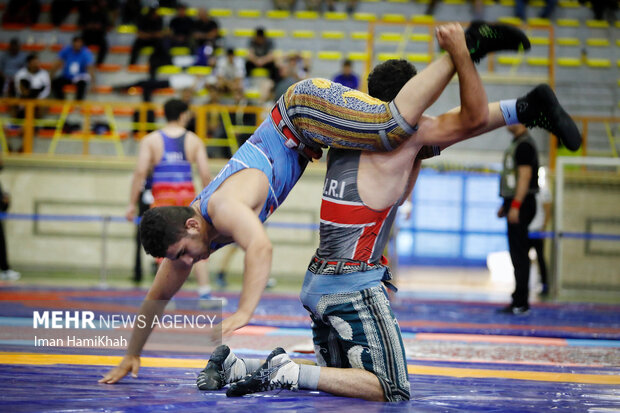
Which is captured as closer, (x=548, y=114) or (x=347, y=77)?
(x=548, y=114)

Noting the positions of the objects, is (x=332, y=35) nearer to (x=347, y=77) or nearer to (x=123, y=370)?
(x=347, y=77)

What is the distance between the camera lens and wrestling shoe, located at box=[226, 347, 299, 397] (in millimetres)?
3270

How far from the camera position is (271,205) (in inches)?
138

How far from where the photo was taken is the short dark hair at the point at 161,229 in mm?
3176

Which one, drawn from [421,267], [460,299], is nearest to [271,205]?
[460,299]

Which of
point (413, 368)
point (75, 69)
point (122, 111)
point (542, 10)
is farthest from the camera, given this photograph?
point (542, 10)

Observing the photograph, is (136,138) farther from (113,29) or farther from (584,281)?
(584,281)

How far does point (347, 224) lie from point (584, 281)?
24.7 feet

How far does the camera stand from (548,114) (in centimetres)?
335

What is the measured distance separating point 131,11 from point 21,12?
2.21 meters

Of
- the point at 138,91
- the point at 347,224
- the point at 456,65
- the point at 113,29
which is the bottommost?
the point at 347,224

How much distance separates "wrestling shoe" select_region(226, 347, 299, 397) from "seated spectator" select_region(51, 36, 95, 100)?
35.2 feet

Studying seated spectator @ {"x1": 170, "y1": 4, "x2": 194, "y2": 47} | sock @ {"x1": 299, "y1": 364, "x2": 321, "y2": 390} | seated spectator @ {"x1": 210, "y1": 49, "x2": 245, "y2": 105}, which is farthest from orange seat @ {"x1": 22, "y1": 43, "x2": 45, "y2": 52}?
sock @ {"x1": 299, "y1": 364, "x2": 321, "y2": 390}

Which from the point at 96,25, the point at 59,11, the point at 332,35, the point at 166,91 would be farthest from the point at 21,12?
the point at 332,35
